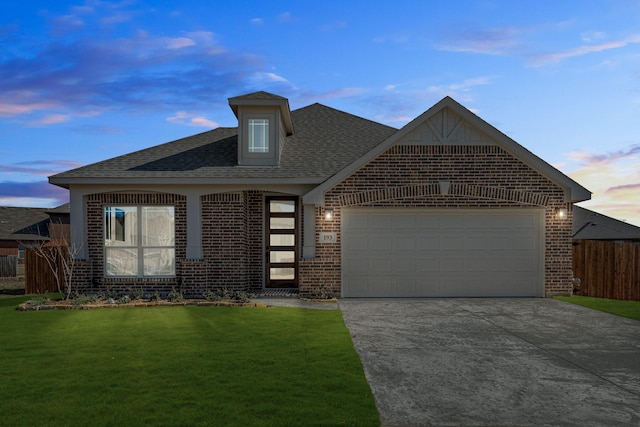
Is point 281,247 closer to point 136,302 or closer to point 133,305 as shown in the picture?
point 136,302

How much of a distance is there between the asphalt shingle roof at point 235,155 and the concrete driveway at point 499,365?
196 inches

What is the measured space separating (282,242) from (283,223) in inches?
23.9

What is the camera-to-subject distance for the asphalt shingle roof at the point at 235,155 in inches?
522

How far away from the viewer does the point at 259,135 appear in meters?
14.3

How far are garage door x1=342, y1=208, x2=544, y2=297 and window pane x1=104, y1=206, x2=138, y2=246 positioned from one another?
625cm

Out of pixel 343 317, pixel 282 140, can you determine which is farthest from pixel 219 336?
pixel 282 140

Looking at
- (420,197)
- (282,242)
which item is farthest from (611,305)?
(282,242)

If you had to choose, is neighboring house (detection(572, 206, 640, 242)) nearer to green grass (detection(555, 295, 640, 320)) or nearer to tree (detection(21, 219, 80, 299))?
green grass (detection(555, 295, 640, 320))

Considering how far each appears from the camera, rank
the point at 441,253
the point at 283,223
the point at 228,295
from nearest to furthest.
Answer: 1. the point at 228,295
2. the point at 441,253
3. the point at 283,223

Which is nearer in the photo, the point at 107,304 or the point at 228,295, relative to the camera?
the point at 107,304

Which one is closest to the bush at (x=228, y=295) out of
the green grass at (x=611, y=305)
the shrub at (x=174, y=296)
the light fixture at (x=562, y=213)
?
the shrub at (x=174, y=296)

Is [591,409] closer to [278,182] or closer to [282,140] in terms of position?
[278,182]

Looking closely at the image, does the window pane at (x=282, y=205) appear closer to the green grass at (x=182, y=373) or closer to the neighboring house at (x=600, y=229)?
the green grass at (x=182, y=373)

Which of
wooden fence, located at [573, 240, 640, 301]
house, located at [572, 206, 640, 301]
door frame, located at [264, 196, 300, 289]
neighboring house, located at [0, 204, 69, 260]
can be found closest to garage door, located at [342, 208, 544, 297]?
door frame, located at [264, 196, 300, 289]
